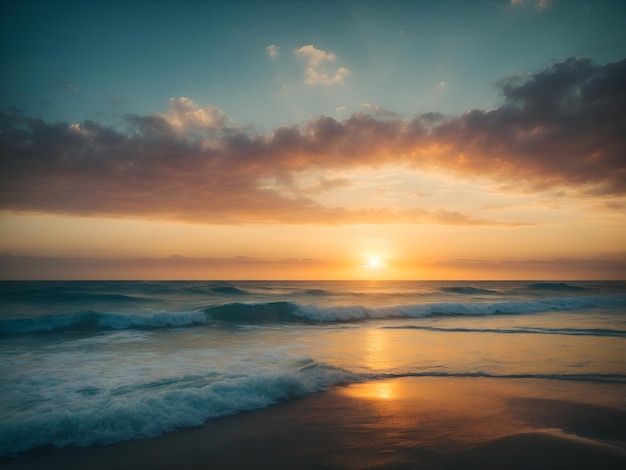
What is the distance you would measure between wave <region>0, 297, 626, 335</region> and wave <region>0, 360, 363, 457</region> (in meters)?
13.6

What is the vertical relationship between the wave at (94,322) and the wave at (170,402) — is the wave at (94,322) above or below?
below

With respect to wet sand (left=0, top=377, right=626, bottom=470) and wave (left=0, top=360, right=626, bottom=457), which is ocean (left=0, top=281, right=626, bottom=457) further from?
wet sand (left=0, top=377, right=626, bottom=470)

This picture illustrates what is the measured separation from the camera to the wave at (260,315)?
19484mm

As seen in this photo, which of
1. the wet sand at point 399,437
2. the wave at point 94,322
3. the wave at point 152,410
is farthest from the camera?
the wave at point 94,322

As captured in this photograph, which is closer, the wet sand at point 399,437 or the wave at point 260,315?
the wet sand at point 399,437

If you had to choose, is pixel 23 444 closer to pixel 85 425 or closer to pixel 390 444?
pixel 85 425

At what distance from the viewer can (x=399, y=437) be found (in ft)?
20.0

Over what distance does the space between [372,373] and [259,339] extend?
7217 millimetres

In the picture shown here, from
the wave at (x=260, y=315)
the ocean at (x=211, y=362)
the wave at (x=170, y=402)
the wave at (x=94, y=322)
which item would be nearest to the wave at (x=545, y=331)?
the ocean at (x=211, y=362)

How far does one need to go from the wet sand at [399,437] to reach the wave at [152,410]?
29cm

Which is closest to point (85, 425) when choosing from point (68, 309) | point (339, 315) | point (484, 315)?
point (339, 315)

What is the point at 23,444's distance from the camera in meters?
5.83

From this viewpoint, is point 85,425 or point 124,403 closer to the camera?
point 85,425

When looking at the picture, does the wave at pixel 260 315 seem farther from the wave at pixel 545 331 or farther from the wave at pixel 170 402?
the wave at pixel 170 402
